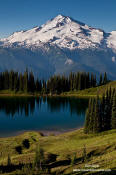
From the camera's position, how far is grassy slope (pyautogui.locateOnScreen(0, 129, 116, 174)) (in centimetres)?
3572

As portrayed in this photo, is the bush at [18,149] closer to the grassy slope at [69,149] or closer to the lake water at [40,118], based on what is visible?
the grassy slope at [69,149]

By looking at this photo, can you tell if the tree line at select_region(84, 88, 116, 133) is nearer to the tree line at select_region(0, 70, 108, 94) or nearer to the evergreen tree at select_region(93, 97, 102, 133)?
the evergreen tree at select_region(93, 97, 102, 133)

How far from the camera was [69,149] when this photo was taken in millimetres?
48312

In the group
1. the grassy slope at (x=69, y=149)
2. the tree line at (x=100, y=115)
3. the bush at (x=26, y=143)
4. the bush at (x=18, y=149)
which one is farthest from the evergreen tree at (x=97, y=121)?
the bush at (x=18, y=149)

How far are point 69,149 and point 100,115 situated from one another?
23302mm

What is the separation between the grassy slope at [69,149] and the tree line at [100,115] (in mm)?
3639

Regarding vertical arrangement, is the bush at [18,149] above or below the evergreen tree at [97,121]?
below

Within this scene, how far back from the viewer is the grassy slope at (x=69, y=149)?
35719 mm

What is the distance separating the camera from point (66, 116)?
336ft

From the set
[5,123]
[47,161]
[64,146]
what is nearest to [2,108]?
[5,123]

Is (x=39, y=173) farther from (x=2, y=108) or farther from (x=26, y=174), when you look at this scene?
(x=2, y=108)

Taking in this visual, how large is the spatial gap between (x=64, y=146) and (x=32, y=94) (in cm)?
12692

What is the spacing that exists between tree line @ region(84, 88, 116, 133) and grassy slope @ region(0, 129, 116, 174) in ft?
11.9

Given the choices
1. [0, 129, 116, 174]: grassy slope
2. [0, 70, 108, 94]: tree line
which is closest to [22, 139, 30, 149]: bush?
[0, 129, 116, 174]: grassy slope
